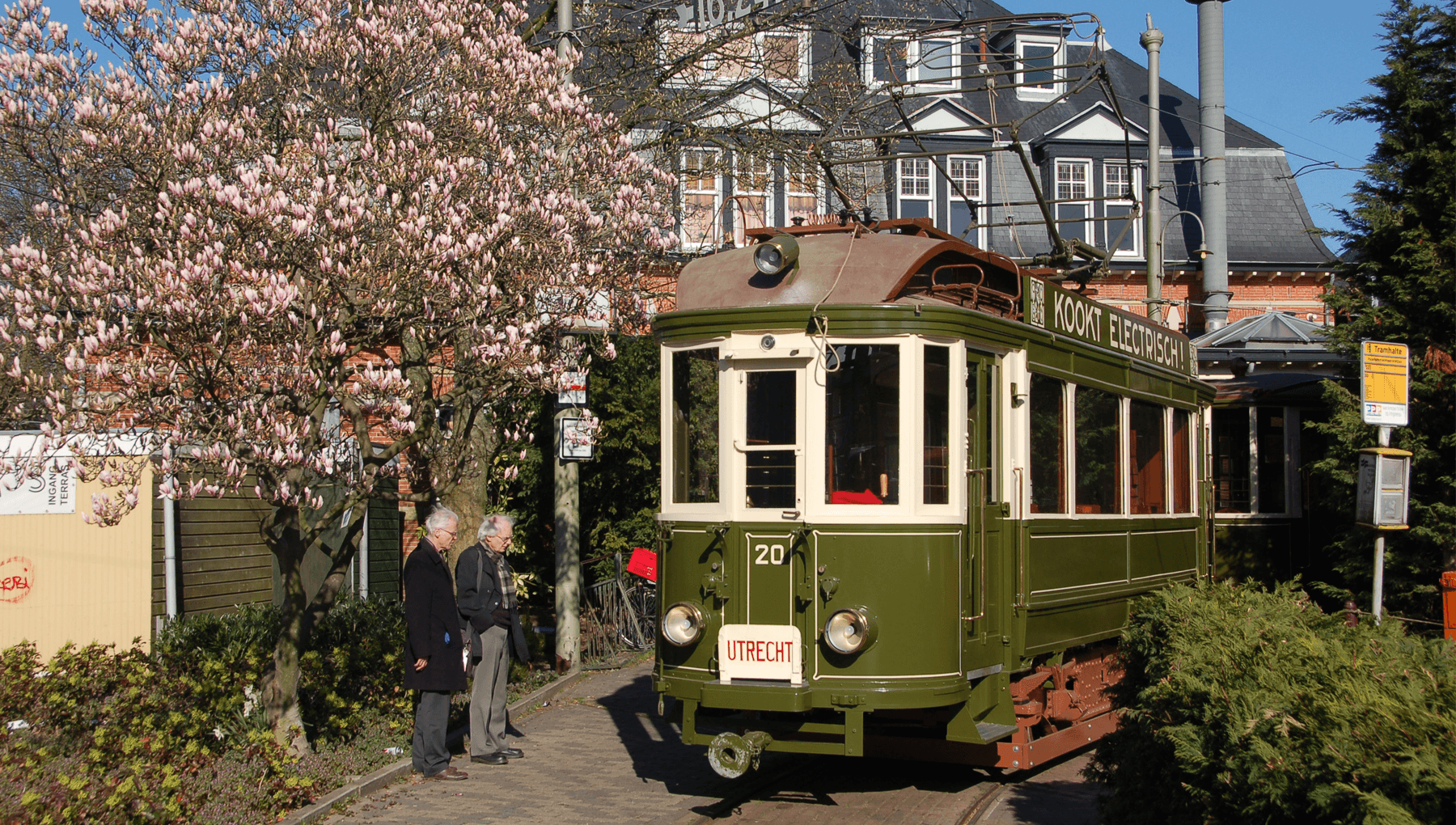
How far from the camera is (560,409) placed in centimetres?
1249

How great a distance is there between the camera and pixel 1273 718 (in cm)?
421

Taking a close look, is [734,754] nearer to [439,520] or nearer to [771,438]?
[771,438]

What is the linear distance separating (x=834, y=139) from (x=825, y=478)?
5.27m

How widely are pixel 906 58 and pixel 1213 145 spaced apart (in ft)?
55.6

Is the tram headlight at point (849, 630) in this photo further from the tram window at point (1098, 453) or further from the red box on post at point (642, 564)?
the red box on post at point (642, 564)

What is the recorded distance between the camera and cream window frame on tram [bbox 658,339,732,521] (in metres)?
7.66

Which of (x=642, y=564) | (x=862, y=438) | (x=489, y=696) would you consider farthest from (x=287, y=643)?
(x=642, y=564)

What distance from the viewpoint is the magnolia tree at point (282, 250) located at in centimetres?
723

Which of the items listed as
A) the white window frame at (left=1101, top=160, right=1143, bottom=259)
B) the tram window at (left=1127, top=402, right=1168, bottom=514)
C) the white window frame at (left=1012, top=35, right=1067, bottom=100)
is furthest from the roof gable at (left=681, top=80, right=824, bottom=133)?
the white window frame at (left=1101, top=160, right=1143, bottom=259)

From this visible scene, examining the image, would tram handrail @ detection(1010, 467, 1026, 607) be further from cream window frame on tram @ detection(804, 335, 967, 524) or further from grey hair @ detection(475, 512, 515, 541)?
grey hair @ detection(475, 512, 515, 541)

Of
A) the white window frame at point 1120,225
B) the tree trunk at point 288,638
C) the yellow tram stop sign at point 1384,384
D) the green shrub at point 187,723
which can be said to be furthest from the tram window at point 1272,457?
the white window frame at point 1120,225

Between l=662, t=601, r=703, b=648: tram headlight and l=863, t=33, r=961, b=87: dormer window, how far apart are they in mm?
5666

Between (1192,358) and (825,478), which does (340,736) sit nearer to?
(825,478)

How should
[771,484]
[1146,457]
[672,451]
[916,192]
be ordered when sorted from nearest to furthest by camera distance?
[771,484] < [672,451] < [1146,457] < [916,192]
